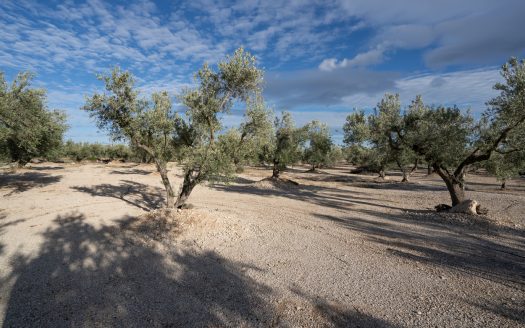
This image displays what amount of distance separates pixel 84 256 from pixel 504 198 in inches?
1294

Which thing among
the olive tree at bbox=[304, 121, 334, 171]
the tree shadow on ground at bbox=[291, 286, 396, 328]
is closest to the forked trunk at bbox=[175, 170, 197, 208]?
the tree shadow on ground at bbox=[291, 286, 396, 328]

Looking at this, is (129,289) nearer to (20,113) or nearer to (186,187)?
(186,187)

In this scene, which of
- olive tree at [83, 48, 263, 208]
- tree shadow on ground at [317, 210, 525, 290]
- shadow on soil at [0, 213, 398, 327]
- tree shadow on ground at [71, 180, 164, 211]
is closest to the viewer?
shadow on soil at [0, 213, 398, 327]

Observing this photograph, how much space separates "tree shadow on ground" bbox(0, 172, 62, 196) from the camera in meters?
27.5

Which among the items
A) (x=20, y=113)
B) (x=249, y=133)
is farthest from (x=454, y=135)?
(x=20, y=113)

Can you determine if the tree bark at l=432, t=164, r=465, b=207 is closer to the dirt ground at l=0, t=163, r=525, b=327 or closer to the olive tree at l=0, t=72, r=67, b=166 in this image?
the dirt ground at l=0, t=163, r=525, b=327

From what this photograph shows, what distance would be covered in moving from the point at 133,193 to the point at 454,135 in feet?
89.5

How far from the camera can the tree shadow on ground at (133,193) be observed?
22945 mm

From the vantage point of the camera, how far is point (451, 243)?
1310 cm

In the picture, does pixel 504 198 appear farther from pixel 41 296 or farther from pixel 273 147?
pixel 41 296

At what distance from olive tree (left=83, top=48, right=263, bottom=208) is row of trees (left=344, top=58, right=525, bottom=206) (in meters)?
12.7

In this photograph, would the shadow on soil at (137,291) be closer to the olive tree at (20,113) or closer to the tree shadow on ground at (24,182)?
the olive tree at (20,113)

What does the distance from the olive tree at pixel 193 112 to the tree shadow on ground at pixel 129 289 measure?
5.30 m

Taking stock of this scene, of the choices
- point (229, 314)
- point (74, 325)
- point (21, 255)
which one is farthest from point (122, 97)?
point (229, 314)
